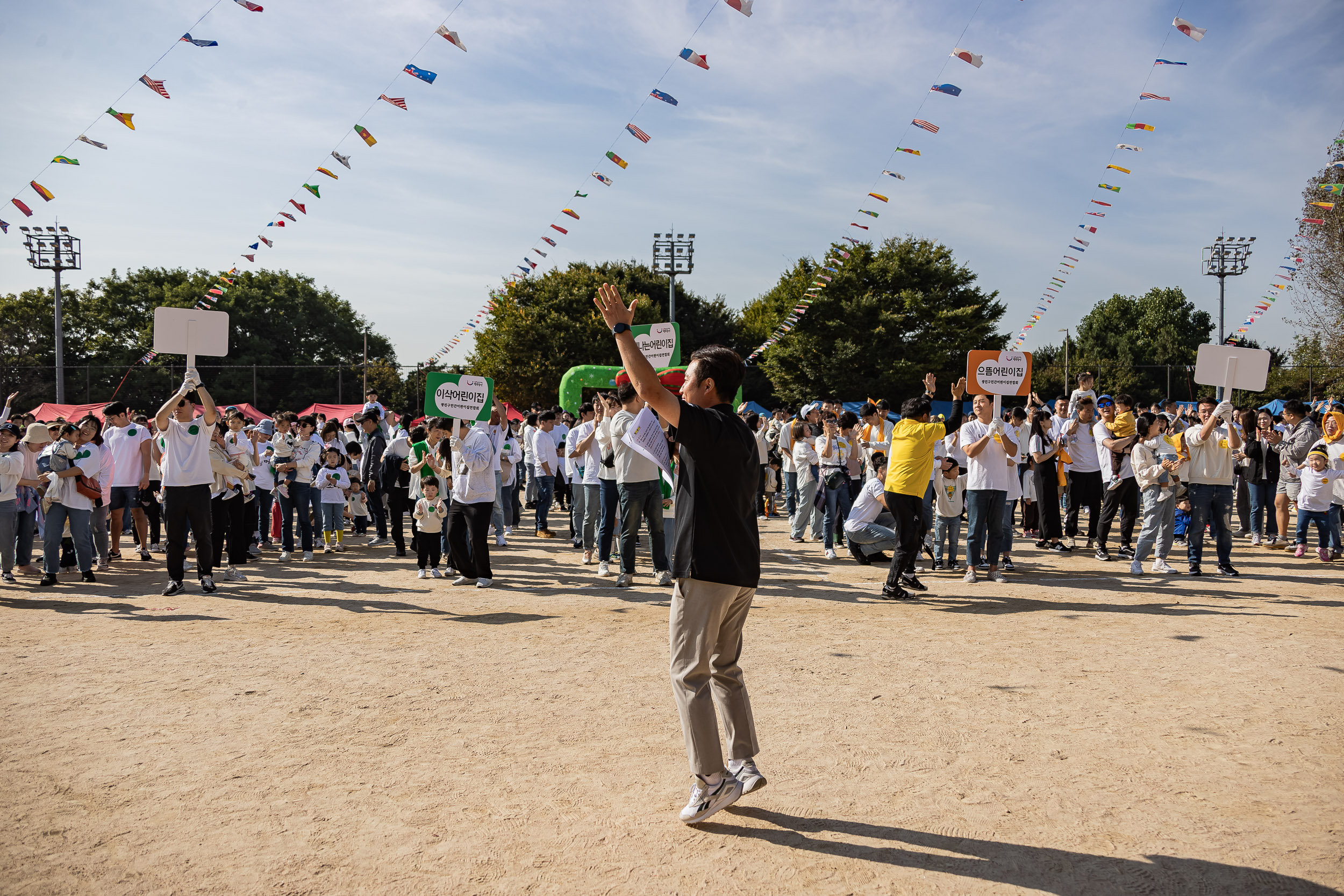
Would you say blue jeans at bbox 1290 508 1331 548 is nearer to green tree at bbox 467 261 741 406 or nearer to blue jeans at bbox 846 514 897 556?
blue jeans at bbox 846 514 897 556

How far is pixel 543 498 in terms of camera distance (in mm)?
14055

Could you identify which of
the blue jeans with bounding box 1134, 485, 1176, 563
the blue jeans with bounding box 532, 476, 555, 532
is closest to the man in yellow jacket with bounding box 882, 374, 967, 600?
the blue jeans with bounding box 1134, 485, 1176, 563

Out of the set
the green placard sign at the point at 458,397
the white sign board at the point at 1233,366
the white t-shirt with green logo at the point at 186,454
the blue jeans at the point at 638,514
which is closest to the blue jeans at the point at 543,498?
the green placard sign at the point at 458,397

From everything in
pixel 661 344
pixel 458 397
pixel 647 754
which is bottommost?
pixel 647 754

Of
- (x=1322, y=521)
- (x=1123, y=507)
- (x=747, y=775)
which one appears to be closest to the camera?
(x=747, y=775)

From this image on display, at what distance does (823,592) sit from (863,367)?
118 ft

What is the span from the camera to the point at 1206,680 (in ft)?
17.9

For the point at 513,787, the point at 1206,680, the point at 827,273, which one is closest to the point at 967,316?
the point at 827,273

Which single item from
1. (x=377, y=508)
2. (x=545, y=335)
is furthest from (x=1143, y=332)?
(x=377, y=508)

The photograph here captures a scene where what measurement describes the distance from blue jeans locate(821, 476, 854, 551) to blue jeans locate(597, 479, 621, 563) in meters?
2.82

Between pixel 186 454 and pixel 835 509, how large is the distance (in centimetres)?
731

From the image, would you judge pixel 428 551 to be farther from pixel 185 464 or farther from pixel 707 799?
pixel 707 799

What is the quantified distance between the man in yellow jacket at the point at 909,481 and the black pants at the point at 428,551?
4977 millimetres

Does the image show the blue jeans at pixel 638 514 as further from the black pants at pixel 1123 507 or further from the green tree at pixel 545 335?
the green tree at pixel 545 335
